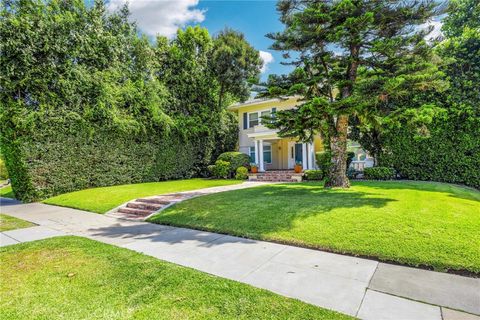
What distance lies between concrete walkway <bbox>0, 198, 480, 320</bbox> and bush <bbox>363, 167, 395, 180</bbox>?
1049 cm

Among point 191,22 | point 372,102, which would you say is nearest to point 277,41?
point 372,102

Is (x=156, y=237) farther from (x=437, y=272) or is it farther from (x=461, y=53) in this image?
(x=461, y=53)

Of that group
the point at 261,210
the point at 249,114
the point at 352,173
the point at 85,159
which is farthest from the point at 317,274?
the point at 249,114

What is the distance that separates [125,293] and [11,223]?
744 cm

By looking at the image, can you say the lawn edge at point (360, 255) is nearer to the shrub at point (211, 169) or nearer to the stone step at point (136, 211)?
the stone step at point (136, 211)

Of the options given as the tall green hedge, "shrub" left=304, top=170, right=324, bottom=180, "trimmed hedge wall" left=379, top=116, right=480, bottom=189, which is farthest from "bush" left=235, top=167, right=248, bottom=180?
"trimmed hedge wall" left=379, top=116, right=480, bottom=189

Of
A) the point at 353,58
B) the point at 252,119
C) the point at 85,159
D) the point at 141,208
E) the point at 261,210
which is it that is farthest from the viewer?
the point at 252,119

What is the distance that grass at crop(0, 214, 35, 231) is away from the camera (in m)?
7.46

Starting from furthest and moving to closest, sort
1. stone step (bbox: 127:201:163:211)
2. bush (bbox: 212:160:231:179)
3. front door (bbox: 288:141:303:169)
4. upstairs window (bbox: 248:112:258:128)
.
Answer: upstairs window (bbox: 248:112:258:128) < front door (bbox: 288:141:303:169) < bush (bbox: 212:160:231:179) < stone step (bbox: 127:201:163:211)

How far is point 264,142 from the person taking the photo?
2106 cm

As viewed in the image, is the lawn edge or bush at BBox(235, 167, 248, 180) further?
bush at BBox(235, 167, 248, 180)

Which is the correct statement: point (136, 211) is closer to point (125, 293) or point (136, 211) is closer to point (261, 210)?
point (261, 210)

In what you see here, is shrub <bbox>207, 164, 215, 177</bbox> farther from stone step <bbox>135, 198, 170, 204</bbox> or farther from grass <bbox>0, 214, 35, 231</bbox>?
grass <bbox>0, 214, 35, 231</bbox>

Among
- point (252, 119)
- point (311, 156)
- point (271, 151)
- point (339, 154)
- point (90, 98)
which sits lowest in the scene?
point (311, 156)
